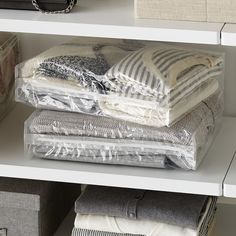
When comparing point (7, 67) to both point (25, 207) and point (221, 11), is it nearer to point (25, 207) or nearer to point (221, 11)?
point (25, 207)

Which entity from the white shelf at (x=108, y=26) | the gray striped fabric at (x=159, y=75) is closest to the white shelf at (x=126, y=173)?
the gray striped fabric at (x=159, y=75)

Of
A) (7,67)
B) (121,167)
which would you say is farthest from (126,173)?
(7,67)

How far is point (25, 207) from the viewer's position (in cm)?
162

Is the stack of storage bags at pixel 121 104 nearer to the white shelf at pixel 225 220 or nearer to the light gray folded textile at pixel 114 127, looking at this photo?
the light gray folded textile at pixel 114 127

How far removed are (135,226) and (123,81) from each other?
0.86ft

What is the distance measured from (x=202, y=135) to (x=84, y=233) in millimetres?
278

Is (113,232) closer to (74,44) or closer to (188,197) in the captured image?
(188,197)

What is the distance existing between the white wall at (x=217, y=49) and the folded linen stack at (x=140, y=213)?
0.29 m

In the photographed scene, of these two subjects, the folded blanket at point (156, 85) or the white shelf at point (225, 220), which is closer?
→ the folded blanket at point (156, 85)

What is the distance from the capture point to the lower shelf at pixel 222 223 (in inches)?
69.1

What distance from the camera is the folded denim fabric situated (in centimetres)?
154

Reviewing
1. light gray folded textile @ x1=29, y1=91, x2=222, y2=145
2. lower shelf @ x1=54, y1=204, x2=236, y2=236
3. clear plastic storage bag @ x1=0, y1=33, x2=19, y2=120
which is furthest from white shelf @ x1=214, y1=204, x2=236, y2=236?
clear plastic storage bag @ x1=0, y1=33, x2=19, y2=120

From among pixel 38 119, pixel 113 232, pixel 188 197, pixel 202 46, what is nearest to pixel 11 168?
pixel 38 119

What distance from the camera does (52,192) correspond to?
5.55 ft
